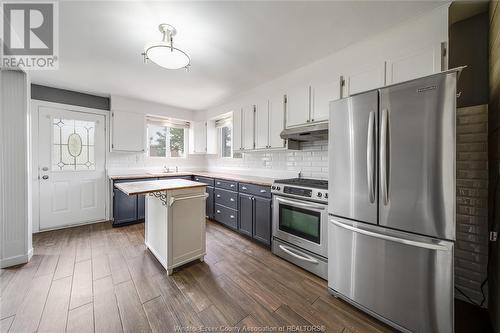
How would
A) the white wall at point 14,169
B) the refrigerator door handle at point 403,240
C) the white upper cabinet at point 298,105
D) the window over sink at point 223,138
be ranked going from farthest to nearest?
1. the window over sink at point 223,138
2. the white upper cabinet at point 298,105
3. the white wall at point 14,169
4. the refrigerator door handle at point 403,240

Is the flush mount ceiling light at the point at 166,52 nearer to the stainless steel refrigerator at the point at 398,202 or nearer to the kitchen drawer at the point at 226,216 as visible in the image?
the stainless steel refrigerator at the point at 398,202

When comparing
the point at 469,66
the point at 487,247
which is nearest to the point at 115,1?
the point at 469,66

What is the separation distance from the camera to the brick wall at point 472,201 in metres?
1.71

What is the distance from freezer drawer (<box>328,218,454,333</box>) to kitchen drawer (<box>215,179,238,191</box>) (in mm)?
1876

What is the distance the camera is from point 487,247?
5.49 feet

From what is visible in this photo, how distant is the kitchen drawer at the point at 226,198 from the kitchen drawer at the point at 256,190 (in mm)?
228

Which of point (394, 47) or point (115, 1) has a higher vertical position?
point (115, 1)

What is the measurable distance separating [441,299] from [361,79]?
78.2 inches

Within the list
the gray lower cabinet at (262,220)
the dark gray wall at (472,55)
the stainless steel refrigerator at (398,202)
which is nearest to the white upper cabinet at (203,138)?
the gray lower cabinet at (262,220)

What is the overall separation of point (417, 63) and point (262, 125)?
203 cm

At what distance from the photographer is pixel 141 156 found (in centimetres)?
439

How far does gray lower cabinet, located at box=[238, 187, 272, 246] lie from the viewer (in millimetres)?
2740

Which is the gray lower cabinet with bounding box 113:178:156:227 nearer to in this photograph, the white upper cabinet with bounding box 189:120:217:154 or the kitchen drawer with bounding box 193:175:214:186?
the kitchen drawer with bounding box 193:175:214:186

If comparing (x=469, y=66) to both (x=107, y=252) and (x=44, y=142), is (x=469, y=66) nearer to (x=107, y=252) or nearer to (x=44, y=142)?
(x=107, y=252)
